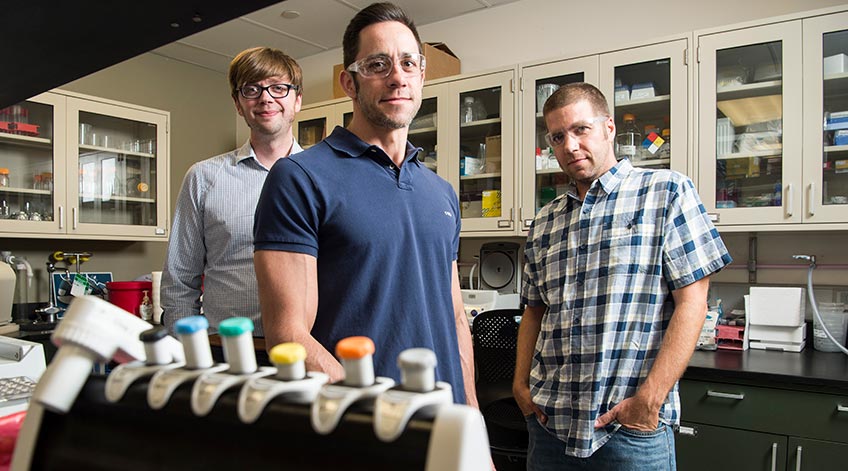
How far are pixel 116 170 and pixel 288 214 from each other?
125 inches

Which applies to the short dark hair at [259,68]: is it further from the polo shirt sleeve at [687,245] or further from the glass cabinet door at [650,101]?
the glass cabinet door at [650,101]

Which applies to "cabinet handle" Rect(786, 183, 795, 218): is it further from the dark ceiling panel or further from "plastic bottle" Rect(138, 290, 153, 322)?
"plastic bottle" Rect(138, 290, 153, 322)

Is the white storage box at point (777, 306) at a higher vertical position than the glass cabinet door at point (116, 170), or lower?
lower

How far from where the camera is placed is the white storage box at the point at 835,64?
232 cm

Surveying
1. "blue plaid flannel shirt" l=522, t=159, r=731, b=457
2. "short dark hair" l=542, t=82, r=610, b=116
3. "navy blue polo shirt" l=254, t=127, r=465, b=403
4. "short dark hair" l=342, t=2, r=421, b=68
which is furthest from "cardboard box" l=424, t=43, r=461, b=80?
"navy blue polo shirt" l=254, t=127, r=465, b=403

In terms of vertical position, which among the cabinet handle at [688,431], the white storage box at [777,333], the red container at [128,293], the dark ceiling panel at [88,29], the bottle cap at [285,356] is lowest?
the cabinet handle at [688,431]

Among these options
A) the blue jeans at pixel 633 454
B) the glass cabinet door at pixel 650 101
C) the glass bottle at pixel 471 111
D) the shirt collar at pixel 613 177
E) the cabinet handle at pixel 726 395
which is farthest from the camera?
the glass bottle at pixel 471 111

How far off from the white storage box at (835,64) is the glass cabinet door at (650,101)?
511 mm

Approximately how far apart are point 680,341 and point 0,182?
11.6 feet

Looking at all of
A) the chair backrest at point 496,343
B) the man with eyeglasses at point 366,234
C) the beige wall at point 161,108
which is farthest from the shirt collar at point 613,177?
the beige wall at point 161,108

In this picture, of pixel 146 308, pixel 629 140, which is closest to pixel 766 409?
pixel 629 140

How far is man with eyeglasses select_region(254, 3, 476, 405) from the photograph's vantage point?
1.00 m

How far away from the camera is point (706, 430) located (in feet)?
6.73

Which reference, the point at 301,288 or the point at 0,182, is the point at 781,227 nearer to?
the point at 301,288
